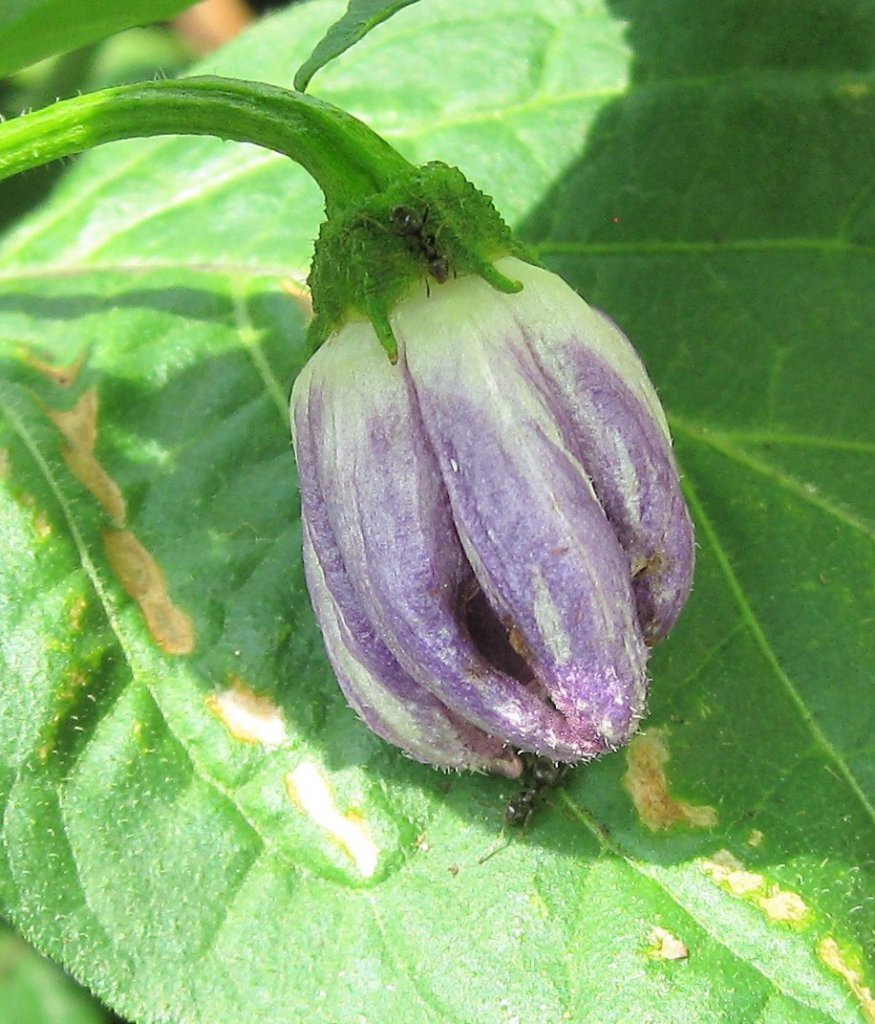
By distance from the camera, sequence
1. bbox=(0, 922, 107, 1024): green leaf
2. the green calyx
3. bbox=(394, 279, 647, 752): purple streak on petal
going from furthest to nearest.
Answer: bbox=(0, 922, 107, 1024): green leaf, the green calyx, bbox=(394, 279, 647, 752): purple streak on petal

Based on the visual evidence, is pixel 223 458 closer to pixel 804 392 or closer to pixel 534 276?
pixel 534 276

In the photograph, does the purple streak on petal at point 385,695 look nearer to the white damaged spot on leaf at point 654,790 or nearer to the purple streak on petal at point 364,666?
the purple streak on petal at point 364,666

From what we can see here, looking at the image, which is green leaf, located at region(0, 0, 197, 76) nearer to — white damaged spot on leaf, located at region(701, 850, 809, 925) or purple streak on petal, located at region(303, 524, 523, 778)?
purple streak on petal, located at region(303, 524, 523, 778)

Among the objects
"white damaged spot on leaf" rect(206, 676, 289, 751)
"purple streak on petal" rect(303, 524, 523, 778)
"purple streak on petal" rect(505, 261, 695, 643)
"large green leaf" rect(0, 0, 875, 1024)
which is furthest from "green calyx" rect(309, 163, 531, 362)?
"white damaged spot on leaf" rect(206, 676, 289, 751)

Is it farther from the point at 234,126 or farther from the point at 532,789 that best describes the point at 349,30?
the point at 532,789

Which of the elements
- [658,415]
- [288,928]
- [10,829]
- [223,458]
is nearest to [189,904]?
[288,928]

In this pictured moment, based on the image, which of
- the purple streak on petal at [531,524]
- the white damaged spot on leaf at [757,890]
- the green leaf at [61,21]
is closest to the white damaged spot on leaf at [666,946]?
the white damaged spot on leaf at [757,890]
